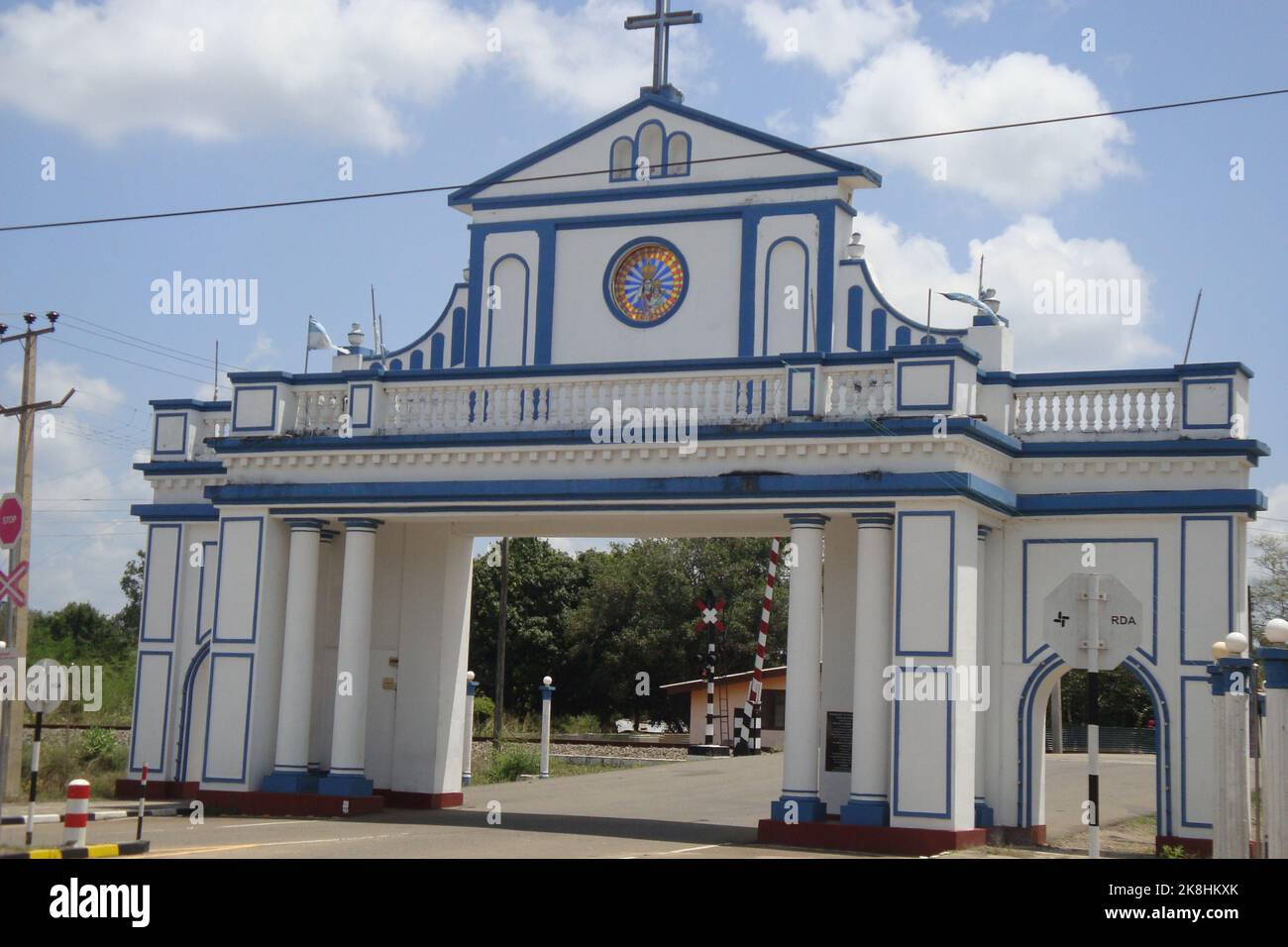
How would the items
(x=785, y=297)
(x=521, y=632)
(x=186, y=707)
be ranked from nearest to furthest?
(x=785, y=297)
(x=186, y=707)
(x=521, y=632)

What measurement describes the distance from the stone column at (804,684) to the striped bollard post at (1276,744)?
22.6ft

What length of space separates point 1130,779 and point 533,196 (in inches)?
736

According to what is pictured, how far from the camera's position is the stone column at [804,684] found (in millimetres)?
20141

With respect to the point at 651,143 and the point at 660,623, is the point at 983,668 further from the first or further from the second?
the point at 660,623

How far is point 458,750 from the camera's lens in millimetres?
24922

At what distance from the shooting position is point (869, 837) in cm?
1948

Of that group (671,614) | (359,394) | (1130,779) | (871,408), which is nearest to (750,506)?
(871,408)

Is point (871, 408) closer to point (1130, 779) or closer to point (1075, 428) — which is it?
point (1075, 428)

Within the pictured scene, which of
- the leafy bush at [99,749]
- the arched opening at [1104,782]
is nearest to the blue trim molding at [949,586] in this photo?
the arched opening at [1104,782]

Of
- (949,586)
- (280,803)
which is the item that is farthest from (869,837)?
(280,803)

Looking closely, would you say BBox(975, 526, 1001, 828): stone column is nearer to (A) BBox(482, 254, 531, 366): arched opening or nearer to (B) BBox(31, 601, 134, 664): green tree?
(A) BBox(482, 254, 531, 366): arched opening

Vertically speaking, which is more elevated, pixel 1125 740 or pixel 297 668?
pixel 297 668

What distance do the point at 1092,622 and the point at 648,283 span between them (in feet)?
36.3

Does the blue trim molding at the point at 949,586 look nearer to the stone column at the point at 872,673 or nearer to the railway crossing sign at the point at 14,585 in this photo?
the stone column at the point at 872,673
